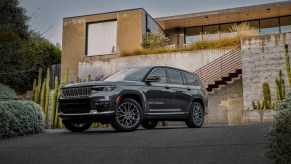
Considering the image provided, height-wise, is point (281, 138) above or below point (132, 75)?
below

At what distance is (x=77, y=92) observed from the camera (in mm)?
9734

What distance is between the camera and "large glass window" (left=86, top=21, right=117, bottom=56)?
1034 inches

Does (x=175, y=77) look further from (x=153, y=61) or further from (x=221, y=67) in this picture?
(x=153, y=61)

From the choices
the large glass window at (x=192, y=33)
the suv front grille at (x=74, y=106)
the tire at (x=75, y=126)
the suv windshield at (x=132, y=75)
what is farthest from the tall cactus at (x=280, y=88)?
the large glass window at (x=192, y=33)

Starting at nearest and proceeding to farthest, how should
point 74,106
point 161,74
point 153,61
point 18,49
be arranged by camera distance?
point 74,106 → point 161,74 → point 18,49 → point 153,61

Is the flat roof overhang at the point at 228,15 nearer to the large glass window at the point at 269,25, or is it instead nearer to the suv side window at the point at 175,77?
the large glass window at the point at 269,25

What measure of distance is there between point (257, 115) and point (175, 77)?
6.32 metres

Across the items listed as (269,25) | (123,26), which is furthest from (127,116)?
(269,25)

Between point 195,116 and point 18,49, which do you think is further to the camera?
point 18,49

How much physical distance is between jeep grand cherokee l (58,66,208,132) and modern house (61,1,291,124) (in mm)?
7401

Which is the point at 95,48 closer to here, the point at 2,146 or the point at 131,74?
the point at 131,74

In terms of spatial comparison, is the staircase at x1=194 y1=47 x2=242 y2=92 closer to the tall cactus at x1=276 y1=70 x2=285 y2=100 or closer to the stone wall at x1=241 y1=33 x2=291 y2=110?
the stone wall at x1=241 y1=33 x2=291 y2=110

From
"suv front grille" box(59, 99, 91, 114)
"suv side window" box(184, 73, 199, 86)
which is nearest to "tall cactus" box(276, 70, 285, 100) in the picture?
"suv side window" box(184, 73, 199, 86)

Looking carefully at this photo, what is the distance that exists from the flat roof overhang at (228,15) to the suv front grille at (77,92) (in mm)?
20137
